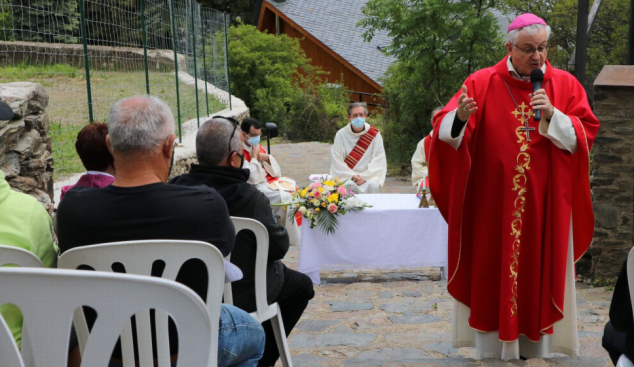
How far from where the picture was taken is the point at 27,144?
3.95m

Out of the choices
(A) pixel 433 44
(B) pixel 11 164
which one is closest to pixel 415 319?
(B) pixel 11 164

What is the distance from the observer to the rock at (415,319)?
206 inches

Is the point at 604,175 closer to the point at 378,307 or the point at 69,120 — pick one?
the point at 378,307

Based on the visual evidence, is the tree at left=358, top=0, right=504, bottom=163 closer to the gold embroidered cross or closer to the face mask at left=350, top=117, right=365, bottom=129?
the face mask at left=350, top=117, right=365, bottom=129

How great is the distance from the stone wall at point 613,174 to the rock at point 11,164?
14.6ft

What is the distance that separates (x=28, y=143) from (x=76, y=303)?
8.36ft

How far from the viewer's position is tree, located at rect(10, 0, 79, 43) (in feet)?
16.5

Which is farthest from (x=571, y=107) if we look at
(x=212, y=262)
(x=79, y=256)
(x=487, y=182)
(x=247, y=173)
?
(x=79, y=256)

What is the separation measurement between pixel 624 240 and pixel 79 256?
16.9 ft

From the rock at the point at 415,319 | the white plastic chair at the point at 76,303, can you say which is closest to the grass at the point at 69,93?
the rock at the point at 415,319

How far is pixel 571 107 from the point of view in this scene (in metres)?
4.15

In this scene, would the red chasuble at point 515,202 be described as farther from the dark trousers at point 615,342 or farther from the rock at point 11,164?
the rock at point 11,164

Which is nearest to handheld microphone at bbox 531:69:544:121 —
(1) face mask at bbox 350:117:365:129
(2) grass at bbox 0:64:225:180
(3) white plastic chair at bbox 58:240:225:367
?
(3) white plastic chair at bbox 58:240:225:367

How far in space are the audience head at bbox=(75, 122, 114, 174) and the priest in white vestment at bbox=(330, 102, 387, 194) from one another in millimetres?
5625
